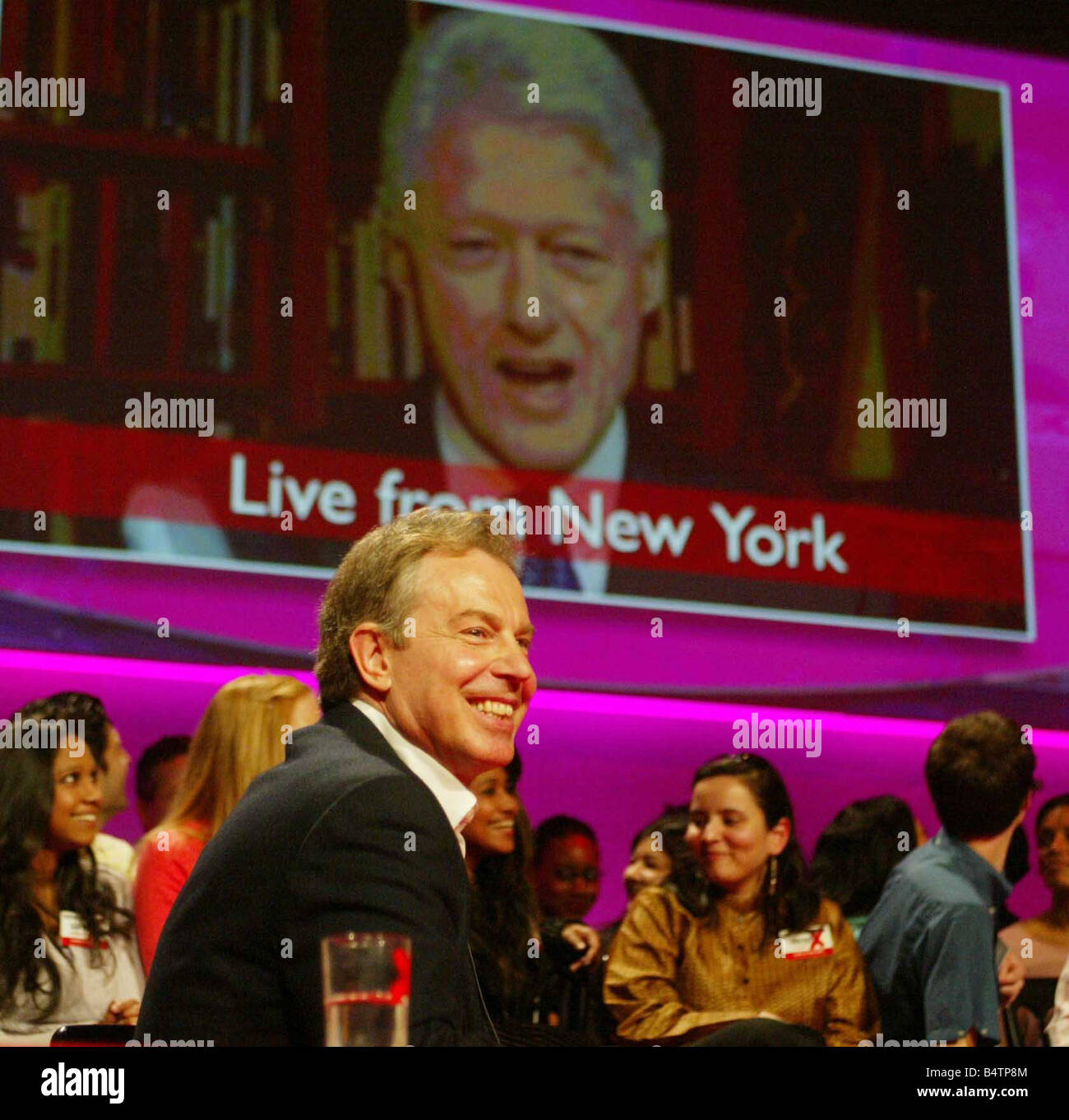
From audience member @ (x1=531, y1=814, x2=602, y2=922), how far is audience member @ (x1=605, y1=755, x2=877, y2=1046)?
75cm

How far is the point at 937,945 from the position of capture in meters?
3.25

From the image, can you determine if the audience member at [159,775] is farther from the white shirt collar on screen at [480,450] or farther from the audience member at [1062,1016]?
the audience member at [1062,1016]

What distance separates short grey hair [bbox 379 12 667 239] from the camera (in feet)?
15.4

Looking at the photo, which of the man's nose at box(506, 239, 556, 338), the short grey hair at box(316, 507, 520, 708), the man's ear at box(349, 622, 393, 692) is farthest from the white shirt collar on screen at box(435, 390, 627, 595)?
the man's ear at box(349, 622, 393, 692)

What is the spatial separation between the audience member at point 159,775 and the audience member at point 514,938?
0.93 meters

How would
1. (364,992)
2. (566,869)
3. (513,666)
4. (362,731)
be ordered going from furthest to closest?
(566,869) < (513,666) < (362,731) < (364,992)

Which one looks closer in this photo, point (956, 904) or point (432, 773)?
point (432, 773)

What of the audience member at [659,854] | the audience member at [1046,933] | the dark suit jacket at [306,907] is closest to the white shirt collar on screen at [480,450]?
the audience member at [659,854]

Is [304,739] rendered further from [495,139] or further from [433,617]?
[495,139]

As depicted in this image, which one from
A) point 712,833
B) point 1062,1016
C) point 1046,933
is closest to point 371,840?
point 712,833

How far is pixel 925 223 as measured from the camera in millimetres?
5148

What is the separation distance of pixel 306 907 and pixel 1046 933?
3.18 metres

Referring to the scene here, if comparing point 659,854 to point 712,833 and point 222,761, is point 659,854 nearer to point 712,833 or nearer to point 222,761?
point 712,833

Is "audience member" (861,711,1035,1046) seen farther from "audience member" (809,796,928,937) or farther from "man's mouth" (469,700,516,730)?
"man's mouth" (469,700,516,730)
